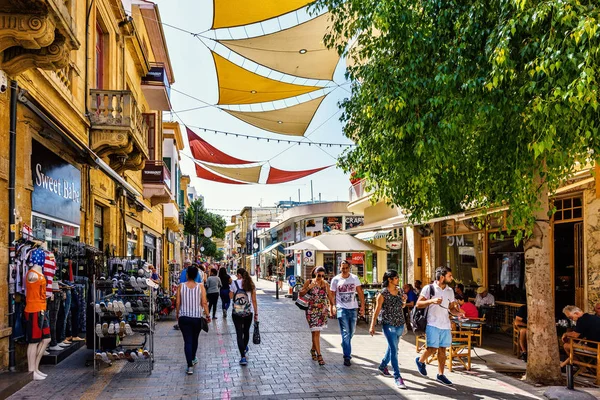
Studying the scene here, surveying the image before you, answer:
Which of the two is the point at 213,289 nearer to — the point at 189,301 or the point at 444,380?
the point at 189,301

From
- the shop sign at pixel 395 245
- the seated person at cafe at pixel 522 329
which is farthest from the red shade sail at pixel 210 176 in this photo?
the seated person at cafe at pixel 522 329

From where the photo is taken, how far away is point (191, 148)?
17.9 meters

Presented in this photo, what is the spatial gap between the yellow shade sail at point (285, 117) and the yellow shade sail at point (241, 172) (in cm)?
212

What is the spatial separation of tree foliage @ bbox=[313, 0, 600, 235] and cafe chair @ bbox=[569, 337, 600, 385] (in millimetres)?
2042

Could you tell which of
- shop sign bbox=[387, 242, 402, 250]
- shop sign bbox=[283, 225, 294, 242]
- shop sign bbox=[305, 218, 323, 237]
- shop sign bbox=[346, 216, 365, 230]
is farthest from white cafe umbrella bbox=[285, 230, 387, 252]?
shop sign bbox=[283, 225, 294, 242]

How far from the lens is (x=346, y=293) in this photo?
8633 millimetres

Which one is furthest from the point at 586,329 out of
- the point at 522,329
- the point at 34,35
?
the point at 34,35

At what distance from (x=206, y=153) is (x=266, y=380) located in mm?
11505

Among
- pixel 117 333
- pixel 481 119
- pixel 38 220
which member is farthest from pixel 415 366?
pixel 38 220

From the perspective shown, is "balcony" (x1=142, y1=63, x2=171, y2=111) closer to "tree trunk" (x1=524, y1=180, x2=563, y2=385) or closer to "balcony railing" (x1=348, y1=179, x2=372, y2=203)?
"balcony railing" (x1=348, y1=179, x2=372, y2=203)

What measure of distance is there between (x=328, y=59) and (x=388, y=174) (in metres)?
6.99

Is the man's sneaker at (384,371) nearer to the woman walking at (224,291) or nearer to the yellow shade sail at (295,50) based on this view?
the yellow shade sail at (295,50)

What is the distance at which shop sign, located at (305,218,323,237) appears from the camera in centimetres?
3788

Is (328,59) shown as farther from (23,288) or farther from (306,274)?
(306,274)
